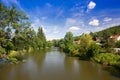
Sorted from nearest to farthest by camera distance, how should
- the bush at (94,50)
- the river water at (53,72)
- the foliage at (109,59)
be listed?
the river water at (53,72) → the foliage at (109,59) → the bush at (94,50)

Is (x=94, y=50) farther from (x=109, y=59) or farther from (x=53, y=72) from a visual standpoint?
(x=53, y=72)

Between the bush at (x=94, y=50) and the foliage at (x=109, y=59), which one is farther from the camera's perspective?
the bush at (x=94, y=50)

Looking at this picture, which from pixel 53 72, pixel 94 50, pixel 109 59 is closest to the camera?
pixel 53 72

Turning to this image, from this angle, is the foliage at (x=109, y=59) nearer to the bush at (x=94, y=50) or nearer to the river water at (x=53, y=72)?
the river water at (x=53, y=72)

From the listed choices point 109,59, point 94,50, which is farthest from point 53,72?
point 94,50

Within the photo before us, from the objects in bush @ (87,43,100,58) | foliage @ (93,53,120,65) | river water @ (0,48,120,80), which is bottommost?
river water @ (0,48,120,80)

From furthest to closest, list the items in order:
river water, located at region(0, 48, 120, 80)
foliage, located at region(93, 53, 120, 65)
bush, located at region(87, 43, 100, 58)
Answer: bush, located at region(87, 43, 100, 58)
foliage, located at region(93, 53, 120, 65)
river water, located at region(0, 48, 120, 80)

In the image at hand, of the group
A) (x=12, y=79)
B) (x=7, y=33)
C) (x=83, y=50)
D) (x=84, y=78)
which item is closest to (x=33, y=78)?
(x=12, y=79)

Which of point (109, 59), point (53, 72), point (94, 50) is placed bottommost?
point (53, 72)

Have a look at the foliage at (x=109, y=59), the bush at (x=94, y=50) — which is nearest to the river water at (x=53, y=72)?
the foliage at (x=109, y=59)

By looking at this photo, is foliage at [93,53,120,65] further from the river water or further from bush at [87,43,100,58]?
bush at [87,43,100,58]

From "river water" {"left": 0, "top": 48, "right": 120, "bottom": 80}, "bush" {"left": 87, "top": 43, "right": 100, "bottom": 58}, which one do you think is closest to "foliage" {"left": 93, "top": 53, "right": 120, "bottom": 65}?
"river water" {"left": 0, "top": 48, "right": 120, "bottom": 80}

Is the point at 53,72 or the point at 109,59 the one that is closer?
the point at 53,72

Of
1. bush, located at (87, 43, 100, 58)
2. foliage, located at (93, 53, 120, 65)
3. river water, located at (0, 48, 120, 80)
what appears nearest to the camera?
river water, located at (0, 48, 120, 80)
